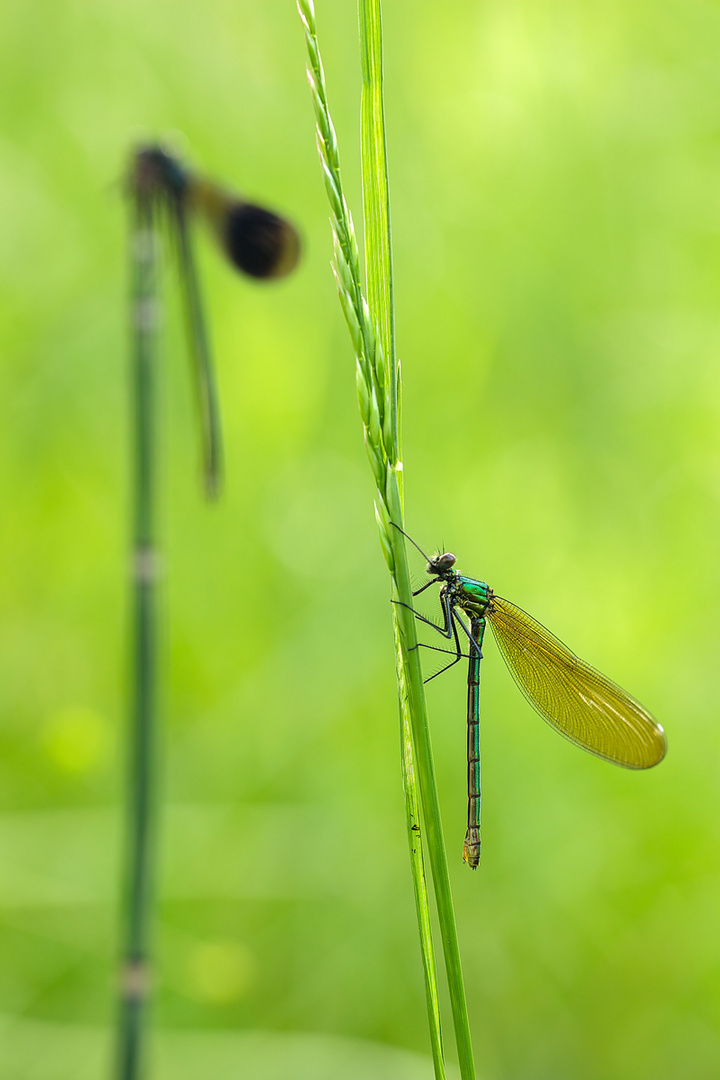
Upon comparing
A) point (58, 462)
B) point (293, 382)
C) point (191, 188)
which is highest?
point (293, 382)

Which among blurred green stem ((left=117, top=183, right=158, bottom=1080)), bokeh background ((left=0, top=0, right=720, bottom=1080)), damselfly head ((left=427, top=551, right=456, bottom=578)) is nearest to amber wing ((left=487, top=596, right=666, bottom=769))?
damselfly head ((left=427, top=551, right=456, bottom=578))

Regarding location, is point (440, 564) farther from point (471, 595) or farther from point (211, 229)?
point (211, 229)

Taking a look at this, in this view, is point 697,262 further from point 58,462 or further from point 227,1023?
point 227,1023

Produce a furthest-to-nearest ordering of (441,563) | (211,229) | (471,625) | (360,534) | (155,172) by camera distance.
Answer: (360,534) → (471,625) → (441,563) → (211,229) → (155,172)

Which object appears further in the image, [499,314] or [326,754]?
[499,314]

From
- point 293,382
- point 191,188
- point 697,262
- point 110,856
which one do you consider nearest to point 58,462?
point 293,382

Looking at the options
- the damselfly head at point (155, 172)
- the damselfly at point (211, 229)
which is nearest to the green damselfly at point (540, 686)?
the damselfly at point (211, 229)

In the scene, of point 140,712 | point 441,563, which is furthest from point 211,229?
point 140,712
